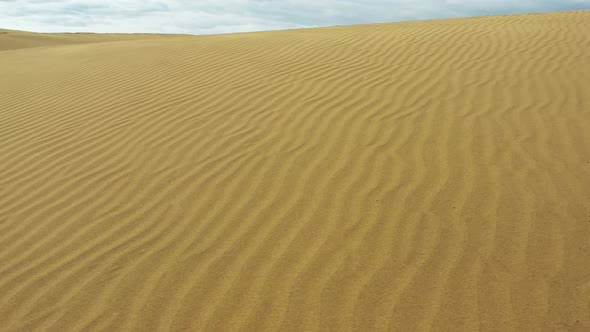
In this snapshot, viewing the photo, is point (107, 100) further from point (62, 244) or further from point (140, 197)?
point (62, 244)

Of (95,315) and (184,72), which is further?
(184,72)

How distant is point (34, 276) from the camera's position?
3301 millimetres

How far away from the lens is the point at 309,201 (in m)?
3.90

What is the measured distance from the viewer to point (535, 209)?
11.8 ft

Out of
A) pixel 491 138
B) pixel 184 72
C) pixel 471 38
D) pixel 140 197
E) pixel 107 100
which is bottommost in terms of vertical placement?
pixel 140 197

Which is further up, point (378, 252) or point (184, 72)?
point (184, 72)

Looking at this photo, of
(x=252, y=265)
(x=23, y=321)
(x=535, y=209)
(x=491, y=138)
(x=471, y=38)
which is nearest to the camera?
(x=23, y=321)

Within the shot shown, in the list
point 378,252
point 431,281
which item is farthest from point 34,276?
point 431,281

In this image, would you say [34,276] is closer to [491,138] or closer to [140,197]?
[140,197]

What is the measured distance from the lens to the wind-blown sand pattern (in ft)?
9.45

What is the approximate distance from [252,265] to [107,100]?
469 cm

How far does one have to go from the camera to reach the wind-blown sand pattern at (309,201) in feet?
9.45

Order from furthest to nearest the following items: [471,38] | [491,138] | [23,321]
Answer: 1. [471,38]
2. [491,138]
3. [23,321]

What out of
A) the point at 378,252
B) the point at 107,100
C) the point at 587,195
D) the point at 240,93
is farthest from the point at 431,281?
the point at 107,100
